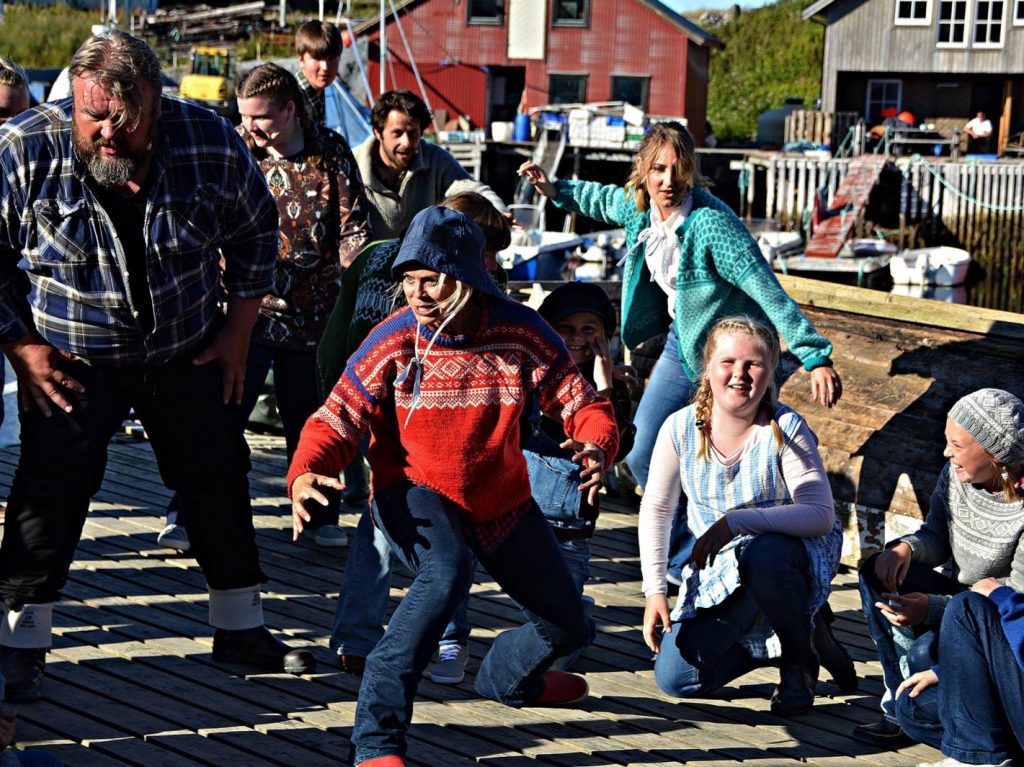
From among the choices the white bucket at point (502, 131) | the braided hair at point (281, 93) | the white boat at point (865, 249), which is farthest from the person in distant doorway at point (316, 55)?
the white bucket at point (502, 131)

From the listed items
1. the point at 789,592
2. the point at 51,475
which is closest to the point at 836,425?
the point at 789,592

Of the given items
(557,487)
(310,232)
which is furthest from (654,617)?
(310,232)

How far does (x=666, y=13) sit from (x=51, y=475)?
3993 centimetres

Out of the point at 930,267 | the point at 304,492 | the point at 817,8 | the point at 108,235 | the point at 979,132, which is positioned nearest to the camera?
the point at 304,492

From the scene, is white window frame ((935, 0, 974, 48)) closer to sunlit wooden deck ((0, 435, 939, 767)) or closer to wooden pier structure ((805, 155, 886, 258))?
wooden pier structure ((805, 155, 886, 258))

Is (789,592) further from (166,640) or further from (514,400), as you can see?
(166,640)

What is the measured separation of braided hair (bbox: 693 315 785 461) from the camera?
180 inches

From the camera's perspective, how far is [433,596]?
152 inches

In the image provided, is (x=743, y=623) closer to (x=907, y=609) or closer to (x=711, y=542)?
(x=711, y=542)

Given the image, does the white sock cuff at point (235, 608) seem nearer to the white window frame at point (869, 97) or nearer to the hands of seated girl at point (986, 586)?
the hands of seated girl at point (986, 586)

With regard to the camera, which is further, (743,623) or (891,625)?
(743,623)

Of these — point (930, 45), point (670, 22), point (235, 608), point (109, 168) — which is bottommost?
point (235, 608)

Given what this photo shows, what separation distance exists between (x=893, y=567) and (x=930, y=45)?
3888 cm

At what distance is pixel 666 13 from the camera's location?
4247cm
